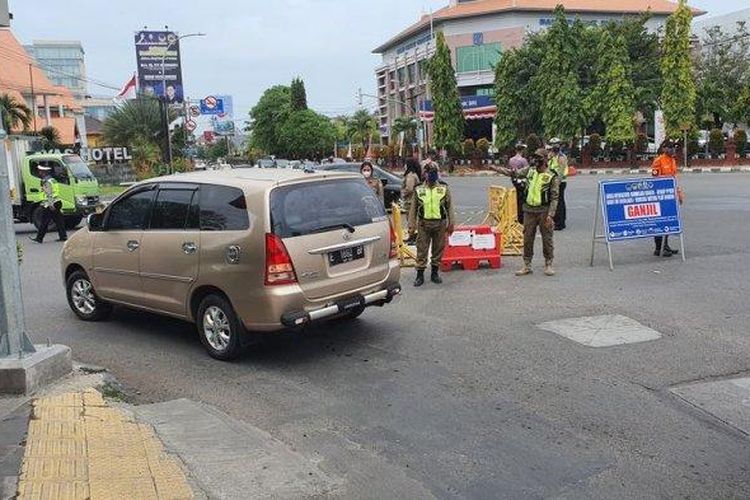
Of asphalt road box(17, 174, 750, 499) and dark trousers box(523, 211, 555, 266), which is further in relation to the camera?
dark trousers box(523, 211, 555, 266)

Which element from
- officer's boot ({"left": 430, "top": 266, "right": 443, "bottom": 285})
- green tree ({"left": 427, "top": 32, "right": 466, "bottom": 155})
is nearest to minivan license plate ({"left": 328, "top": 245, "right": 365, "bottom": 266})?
officer's boot ({"left": 430, "top": 266, "right": 443, "bottom": 285})

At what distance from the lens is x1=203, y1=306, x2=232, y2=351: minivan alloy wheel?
6696 mm

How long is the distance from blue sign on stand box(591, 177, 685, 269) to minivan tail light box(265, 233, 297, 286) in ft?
20.8

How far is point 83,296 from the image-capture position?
845 centimetres

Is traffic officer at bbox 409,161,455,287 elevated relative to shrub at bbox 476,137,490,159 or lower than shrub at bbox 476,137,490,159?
lower

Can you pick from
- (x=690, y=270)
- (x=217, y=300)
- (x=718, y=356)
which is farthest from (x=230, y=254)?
(x=690, y=270)

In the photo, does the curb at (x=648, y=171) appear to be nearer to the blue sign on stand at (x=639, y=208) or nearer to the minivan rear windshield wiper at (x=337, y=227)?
the blue sign on stand at (x=639, y=208)

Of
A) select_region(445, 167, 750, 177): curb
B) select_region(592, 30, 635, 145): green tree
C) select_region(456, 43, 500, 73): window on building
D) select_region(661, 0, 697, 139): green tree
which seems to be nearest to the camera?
select_region(445, 167, 750, 177): curb

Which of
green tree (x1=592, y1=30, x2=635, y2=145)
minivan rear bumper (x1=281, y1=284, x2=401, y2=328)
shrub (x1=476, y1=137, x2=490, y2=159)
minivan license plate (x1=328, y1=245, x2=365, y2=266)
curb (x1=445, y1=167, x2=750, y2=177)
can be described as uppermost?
green tree (x1=592, y1=30, x2=635, y2=145)

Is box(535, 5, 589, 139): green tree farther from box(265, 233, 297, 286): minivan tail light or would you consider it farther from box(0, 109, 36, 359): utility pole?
box(0, 109, 36, 359): utility pole

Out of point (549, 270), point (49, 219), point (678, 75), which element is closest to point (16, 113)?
point (49, 219)

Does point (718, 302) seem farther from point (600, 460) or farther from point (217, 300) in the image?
point (217, 300)

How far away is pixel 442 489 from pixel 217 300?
10.8ft

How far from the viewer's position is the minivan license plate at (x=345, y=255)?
21.9 feet
